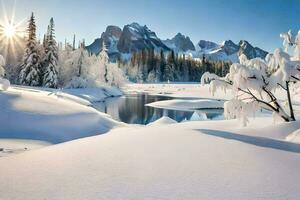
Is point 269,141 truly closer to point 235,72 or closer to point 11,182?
point 235,72

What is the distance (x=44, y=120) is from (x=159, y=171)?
11412 mm

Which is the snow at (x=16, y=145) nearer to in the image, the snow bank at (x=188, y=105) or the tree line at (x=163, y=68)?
the snow bank at (x=188, y=105)

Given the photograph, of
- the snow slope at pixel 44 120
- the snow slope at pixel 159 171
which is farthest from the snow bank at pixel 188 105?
the snow slope at pixel 159 171

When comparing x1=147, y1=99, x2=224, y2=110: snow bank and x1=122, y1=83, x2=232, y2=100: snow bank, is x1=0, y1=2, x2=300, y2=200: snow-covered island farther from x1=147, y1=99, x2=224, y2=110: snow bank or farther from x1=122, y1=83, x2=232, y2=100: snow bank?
x1=122, y1=83, x2=232, y2=100: snow bank

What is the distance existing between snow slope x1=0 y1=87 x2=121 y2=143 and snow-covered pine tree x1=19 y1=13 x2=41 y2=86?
1363 inches

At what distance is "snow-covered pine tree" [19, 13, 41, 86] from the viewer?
5107cm

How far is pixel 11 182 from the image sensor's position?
5.06 m

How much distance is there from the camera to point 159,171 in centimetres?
548

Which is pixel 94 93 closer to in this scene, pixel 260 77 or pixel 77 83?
pixel 77 83

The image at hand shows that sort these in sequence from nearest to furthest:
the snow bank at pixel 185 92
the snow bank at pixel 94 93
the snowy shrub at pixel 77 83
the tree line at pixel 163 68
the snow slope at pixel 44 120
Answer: the snow slope at pixel 44 120
the snow bank at pixel 94 93
the snowy shrub at pixel 77 83
the snow bank at pixel 185 92
the tree line at pixel 163 68

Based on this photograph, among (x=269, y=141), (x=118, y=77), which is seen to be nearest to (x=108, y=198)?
(x=269, y=141)

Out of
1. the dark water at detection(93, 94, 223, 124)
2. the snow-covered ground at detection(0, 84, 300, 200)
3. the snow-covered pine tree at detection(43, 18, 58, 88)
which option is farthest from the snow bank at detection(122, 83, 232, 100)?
the snow-covered ground at detection(0, 84, 300, 200)

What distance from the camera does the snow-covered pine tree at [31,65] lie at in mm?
51072

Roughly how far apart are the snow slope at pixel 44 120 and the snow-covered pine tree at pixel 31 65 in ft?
114
